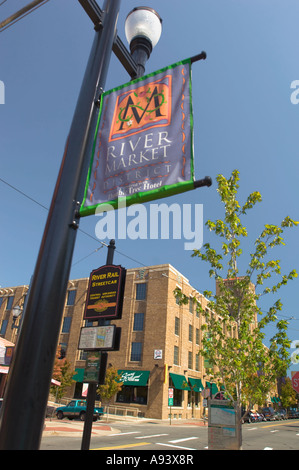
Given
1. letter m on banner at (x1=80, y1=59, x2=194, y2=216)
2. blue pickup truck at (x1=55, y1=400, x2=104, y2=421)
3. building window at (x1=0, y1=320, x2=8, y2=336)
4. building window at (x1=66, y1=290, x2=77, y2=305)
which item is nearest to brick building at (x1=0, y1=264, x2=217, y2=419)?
building window at (x1=66, y1=290, x2=77, y2=305)

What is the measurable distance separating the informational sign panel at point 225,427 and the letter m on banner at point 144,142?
597 centimetres

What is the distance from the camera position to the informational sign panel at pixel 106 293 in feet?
25.9

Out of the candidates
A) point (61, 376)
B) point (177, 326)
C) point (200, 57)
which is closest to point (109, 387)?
point (61, 376)

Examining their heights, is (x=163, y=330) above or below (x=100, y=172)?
above

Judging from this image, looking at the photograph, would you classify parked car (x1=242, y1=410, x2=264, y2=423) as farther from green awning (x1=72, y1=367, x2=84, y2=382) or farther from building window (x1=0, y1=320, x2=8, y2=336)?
building window (x1=0, y1=320, x2=8, y2=336)

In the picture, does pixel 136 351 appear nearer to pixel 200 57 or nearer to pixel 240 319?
pixel 240 319

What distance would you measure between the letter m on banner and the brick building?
1098 inches

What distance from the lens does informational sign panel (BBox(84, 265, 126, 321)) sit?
Answer: 25.9 feet

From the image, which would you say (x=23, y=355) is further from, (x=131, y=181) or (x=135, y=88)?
(x=135, y=88)

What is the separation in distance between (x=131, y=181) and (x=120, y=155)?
1.40 ft

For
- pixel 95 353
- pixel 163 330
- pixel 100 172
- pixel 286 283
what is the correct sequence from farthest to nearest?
1. pixel 163 330
2. pixel 286 283
3. pixel 95 353
4. pixel 100 172

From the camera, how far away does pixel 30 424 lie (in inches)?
83.0

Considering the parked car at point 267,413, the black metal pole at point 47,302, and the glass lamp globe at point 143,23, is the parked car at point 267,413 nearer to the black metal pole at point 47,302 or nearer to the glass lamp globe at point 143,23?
the glass lamp globe at point 143,23
